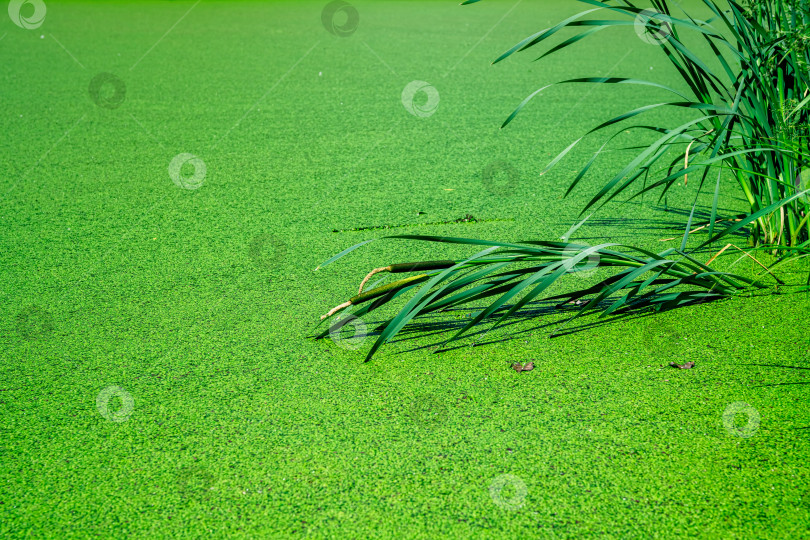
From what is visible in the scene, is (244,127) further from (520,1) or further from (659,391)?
(520,1)

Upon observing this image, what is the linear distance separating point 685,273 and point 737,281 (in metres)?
0.24

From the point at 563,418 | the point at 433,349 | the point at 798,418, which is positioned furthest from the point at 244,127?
the point at 798,418
